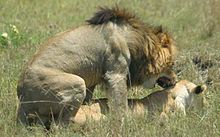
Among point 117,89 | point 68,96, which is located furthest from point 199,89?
point 68,96

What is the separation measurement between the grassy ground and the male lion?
29cm

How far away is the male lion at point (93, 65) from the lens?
6.73m

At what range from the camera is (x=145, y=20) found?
12047mm

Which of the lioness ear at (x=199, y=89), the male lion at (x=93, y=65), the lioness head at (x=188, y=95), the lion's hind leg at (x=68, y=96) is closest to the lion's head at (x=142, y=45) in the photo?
the male lion at (x=93, y=65)

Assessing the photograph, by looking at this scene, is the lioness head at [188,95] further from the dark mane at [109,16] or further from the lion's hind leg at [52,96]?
the lion's hind leg at [52,96]

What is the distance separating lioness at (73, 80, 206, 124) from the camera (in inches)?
271

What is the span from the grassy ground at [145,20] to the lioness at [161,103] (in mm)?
152

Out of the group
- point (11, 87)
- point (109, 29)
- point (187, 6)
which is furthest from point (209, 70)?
point (187, 6)

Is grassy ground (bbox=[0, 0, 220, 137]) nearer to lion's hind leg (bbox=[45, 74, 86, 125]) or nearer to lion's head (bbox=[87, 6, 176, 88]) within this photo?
lion's hind leg (bbox=[45, 74, 86, 125])

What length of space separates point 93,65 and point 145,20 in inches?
200

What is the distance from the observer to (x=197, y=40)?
10.7 meters


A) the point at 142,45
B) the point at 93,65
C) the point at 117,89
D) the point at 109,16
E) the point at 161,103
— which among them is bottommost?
the point at 161,103

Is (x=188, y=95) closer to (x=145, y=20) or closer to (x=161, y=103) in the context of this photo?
(x=161, y=103)

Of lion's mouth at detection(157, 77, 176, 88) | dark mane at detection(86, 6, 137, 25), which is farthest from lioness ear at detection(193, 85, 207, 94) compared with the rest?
dark mane at detection(86, 6, 137, 25)
